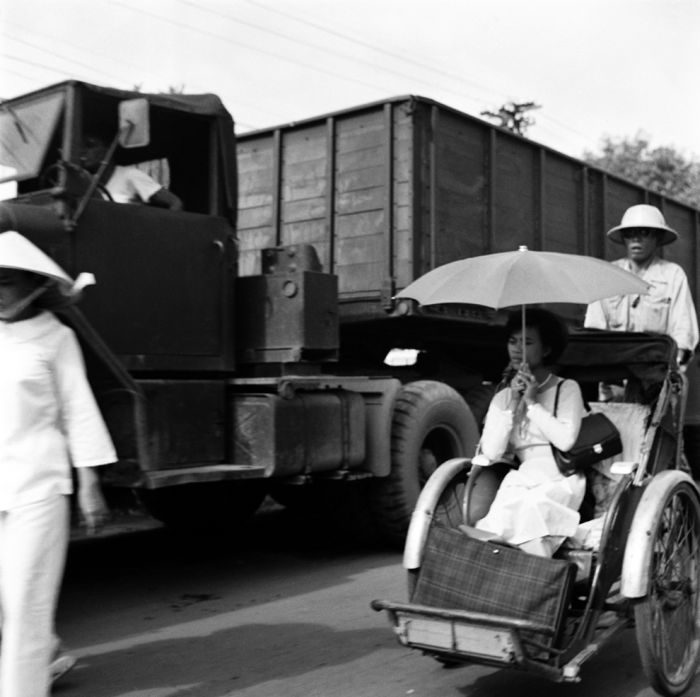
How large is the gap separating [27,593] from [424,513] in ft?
5.28

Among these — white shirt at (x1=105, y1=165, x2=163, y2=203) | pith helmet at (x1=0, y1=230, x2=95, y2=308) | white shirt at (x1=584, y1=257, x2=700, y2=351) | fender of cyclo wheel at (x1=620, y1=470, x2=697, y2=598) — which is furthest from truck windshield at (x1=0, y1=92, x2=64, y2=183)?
fender of cyclo wheel at (x1=620, y1=470, x2=697, y2=598)

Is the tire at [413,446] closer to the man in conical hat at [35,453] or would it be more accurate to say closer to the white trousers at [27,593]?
the man in conical hat at [35,453]

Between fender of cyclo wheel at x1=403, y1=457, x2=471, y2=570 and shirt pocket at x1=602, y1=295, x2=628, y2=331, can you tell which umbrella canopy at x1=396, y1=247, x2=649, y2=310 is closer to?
fender of cyclo wheel at x1=403, y1=457, x2=471, y2=570

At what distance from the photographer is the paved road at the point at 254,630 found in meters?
3.98

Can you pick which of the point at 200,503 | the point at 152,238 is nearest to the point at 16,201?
the point at 152,238

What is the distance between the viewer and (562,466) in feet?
13.8

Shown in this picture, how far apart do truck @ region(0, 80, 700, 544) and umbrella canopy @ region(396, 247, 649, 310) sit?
1677 mm

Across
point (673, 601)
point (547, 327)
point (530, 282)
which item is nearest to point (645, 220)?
point (547, 327)

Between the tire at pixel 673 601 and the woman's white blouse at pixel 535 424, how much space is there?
530mm

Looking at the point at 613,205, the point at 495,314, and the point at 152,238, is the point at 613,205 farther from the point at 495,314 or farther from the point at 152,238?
the point at 152,238

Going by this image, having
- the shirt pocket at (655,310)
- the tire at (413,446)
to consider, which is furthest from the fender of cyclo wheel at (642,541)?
the tire at (413,446)

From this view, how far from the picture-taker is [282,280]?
6.08 m

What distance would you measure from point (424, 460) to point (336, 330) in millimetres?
1408

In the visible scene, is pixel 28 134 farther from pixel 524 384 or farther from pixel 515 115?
pixel 515 115
